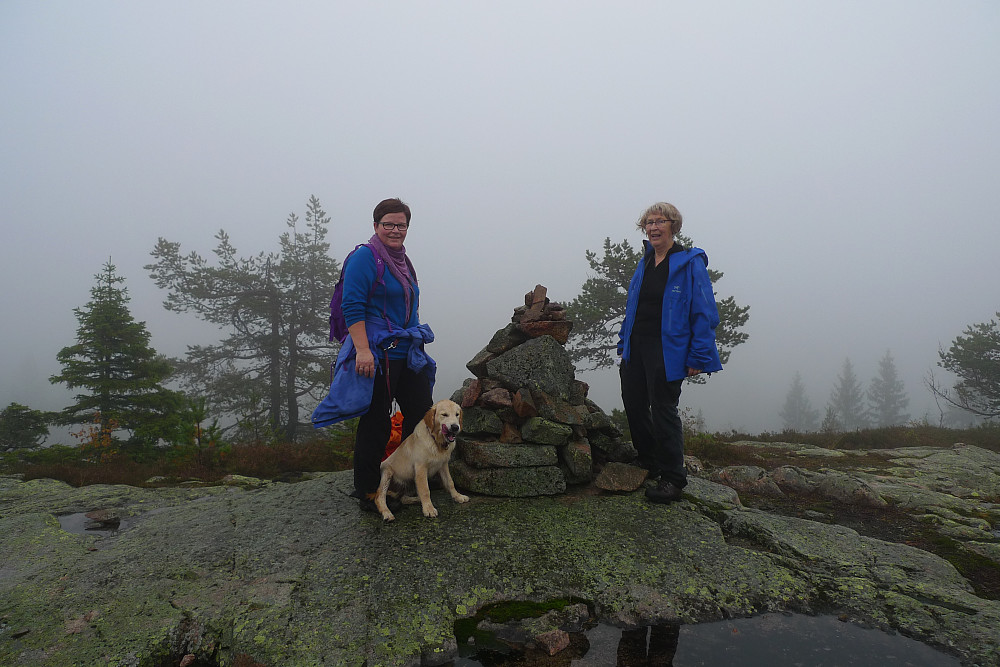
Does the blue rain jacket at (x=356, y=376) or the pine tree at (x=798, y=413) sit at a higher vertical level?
the blue rain jacket at (x=356, y=376)

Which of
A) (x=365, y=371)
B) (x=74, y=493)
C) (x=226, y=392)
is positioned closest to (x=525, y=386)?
(x=365, y=371)

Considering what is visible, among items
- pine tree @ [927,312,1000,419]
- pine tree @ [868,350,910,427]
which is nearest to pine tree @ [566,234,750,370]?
pine tree @ [927,312,1000,419]

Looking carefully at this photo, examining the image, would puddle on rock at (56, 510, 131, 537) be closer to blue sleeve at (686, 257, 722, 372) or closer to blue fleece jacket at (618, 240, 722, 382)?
blue fleece jacket at (618, 240, 722, 382)

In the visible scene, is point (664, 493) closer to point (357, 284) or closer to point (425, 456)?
point (425, 456)

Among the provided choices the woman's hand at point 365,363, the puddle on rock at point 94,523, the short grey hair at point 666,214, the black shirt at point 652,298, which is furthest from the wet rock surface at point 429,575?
the short grey hair at point 666,214

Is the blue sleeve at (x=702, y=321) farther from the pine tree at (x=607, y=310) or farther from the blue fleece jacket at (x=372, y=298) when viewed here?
the pine tree at (x=607, y=310)

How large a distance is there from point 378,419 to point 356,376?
0.61 meters

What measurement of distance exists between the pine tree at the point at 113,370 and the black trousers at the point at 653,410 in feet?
49.3

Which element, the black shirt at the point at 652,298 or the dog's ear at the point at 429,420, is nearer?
the dog's ear at the point at 429,420

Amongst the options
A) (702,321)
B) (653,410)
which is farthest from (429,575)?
(702,321)

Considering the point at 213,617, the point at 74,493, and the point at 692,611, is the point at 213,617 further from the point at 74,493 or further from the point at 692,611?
the point at 74,493

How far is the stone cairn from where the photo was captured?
4.93 metres

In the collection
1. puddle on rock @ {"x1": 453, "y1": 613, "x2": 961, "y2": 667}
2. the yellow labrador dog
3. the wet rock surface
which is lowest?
puddle on rock @ {"x1": 453, "y1": 613, "x2": 961, "y2": 667}

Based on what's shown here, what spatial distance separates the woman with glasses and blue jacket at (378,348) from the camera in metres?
4.14
